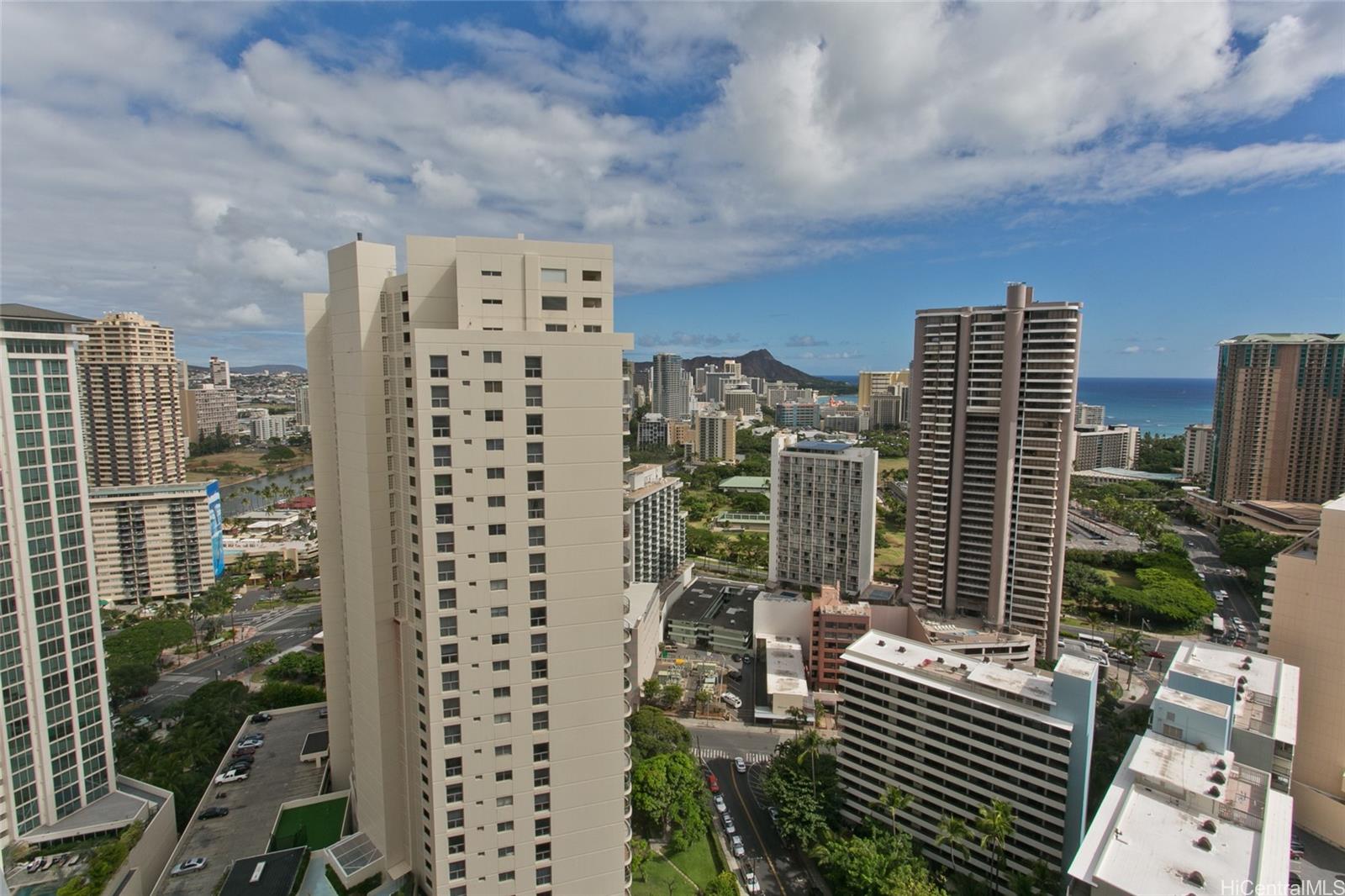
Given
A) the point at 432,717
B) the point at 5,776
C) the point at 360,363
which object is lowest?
the point at 5,776

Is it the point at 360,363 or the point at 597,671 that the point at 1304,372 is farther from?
the point at 360,363

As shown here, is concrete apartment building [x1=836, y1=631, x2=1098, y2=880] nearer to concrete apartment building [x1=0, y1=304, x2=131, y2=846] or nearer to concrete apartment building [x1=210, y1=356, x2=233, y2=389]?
concrete apartment building [x1=0, y1=304, x2=131, y2=846]

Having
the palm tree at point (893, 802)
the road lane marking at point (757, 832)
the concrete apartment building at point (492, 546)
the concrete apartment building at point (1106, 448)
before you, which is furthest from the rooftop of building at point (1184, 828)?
the concrete apartment building at point (1106, 448)

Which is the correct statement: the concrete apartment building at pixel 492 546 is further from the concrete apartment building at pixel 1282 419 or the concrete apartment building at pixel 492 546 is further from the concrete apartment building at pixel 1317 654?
the concrete apartment building at pixel 1282 419

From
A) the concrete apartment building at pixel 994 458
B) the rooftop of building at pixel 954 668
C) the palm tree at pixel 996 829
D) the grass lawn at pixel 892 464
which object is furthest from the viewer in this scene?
the grass lawn at pixel 892 464

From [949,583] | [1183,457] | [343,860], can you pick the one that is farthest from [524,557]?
[1183,457]

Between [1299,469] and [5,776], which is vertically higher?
[1299,469]
